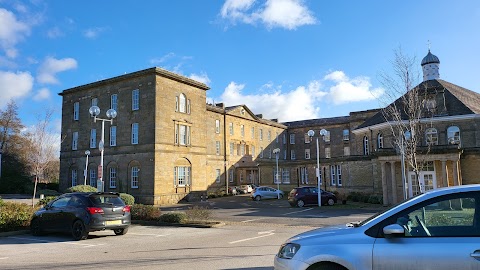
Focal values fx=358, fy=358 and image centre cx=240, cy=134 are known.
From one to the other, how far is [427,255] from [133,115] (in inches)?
1386

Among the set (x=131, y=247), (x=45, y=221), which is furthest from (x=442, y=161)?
(x=45, y=221)

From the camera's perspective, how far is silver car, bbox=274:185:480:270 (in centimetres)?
398

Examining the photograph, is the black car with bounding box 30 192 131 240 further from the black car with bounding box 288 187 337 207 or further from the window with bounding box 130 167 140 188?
the window with bounding box 130 167 140 188

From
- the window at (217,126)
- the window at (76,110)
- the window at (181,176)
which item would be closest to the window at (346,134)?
the window at (217,126)

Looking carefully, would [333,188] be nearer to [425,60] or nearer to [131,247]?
[425,60]

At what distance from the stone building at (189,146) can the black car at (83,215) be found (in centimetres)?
2031

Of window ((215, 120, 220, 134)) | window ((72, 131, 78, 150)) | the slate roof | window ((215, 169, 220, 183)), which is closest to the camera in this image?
the slate roof

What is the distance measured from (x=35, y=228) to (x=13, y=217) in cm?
164

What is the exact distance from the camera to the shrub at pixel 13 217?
14.5m

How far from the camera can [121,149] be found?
122 ft

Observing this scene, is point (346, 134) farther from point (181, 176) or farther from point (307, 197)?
point (307, 197)

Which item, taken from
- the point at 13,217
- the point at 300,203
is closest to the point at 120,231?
the point at 13,217

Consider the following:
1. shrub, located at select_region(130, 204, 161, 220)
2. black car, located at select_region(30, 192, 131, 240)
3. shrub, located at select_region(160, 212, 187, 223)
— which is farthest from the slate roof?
black car, located at select_region(30, 192, 131, 240)

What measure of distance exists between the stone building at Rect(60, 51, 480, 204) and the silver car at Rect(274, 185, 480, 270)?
79.4 feet
